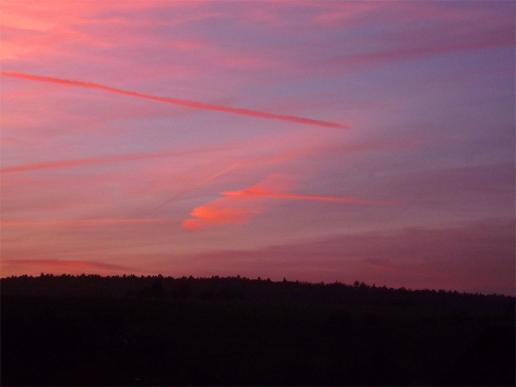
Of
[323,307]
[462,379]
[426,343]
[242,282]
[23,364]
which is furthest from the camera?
[242,282]

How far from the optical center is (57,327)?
3334 cm

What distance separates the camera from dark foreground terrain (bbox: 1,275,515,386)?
29.3 metres

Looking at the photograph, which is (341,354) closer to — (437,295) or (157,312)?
(157,312)

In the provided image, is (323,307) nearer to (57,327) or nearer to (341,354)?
(341,354)

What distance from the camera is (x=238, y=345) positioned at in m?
35.0

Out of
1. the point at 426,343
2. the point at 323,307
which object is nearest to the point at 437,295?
the point at 323,307

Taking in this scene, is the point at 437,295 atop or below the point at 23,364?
atop

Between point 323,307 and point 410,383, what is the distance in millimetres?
17333

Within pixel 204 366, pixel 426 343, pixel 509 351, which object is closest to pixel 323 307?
pixel 426 343

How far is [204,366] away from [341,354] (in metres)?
5.42

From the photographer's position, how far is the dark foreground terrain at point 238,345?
1153 inches

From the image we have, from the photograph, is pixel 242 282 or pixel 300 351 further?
pixel 242 282

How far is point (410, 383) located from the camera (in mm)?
29359

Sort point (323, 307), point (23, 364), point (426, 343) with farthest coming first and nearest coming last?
point (323, 307) < point (426, 343) < point (23, 364)
